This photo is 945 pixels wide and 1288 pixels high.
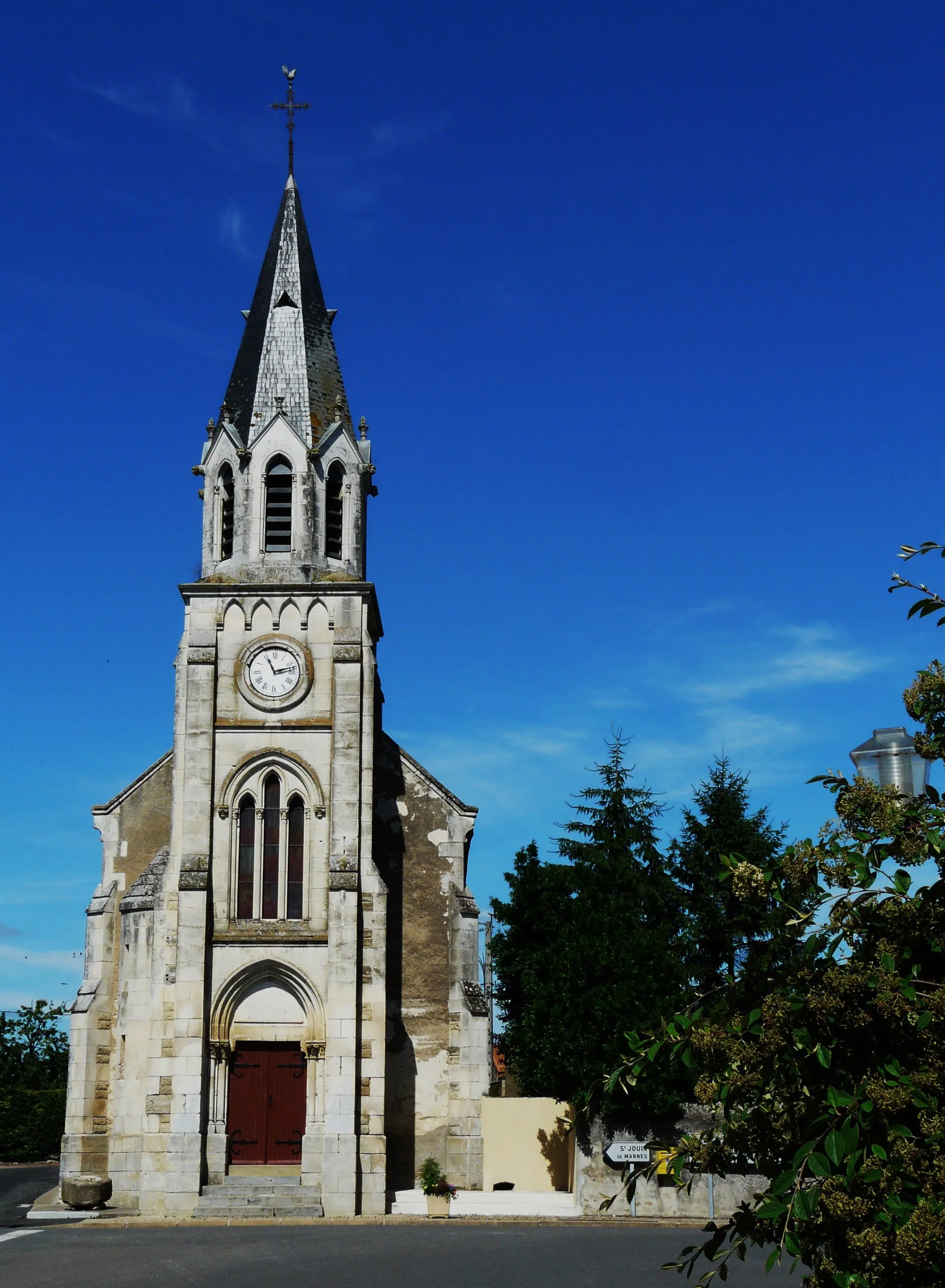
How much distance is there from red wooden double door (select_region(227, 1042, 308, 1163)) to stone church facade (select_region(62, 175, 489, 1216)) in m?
0.04

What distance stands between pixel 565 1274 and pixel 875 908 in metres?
13.6

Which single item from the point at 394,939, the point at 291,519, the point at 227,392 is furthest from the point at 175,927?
the point at 227,392

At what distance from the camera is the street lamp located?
265 inches

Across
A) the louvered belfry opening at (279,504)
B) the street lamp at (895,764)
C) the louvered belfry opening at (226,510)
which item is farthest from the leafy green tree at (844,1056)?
the louvered belfry opening at (226,510)

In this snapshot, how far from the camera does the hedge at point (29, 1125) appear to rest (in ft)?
159

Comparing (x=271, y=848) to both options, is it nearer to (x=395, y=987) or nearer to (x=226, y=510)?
(x=395, y=987)

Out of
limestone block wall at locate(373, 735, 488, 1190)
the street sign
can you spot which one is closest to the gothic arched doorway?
limestone block wall at locate(373, 735, 488, 1190)

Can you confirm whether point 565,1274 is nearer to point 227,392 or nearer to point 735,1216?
point 735,1216

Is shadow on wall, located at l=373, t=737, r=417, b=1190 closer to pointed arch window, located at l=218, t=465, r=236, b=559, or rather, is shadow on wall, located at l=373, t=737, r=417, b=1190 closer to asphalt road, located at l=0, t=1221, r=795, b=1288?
asphalt road, located at l=0, t=1221, r=795, b=1288

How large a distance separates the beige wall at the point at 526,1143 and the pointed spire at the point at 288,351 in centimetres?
1578

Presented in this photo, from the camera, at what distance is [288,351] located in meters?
33.4

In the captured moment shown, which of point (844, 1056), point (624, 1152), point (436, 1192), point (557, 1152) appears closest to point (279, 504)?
point (436, 1192)

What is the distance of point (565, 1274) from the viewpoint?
A: 17.9 metres

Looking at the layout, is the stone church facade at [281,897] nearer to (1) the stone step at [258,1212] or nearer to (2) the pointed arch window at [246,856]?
(2) the pointed arch window at [246,856]
